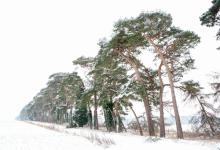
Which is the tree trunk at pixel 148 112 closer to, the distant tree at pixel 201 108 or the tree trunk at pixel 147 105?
the tree trunk at pixel 147 105

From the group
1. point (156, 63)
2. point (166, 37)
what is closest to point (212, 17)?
point (166, 37)

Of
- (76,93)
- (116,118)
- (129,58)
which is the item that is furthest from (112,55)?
(76,93)

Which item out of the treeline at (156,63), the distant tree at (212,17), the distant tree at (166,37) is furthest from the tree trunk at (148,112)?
the distant tree at (212,17)

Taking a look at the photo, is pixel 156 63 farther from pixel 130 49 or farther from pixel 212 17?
pixel 212 17

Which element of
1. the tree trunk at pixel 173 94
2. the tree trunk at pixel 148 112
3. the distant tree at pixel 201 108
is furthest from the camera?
the tree trunk at pixel 148 112

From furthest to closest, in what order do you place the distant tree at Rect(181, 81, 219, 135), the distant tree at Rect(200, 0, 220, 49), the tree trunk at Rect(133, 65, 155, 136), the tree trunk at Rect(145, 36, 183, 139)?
1. the tree trunk at Rect(133, 65, 155, 136)
2. the distant tree at Rect(181, 81, 219, 135)
3. the tree trunk at Rect(145, 36, 183, 139)
4. the distant tree at Rect(200, 0, 220, 49)

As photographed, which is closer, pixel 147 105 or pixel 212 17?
pixel 212 17

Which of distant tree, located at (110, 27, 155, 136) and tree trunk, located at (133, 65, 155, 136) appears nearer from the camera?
distant tree, located at (110, 27, 155, 136)

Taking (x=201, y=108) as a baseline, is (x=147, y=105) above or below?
above

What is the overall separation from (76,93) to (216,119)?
2796cm

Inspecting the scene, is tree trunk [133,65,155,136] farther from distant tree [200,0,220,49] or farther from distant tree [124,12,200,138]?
distant tree [200,0,220,49]

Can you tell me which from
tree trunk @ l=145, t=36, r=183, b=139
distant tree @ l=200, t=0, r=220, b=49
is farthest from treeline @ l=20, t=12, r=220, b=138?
distant tree @ l=200, t=0, r=220, b=49

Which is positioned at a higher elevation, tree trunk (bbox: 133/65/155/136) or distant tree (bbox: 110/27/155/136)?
distant tree (bbox: 110/27/155/136)

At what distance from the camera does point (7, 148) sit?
16.7 m
